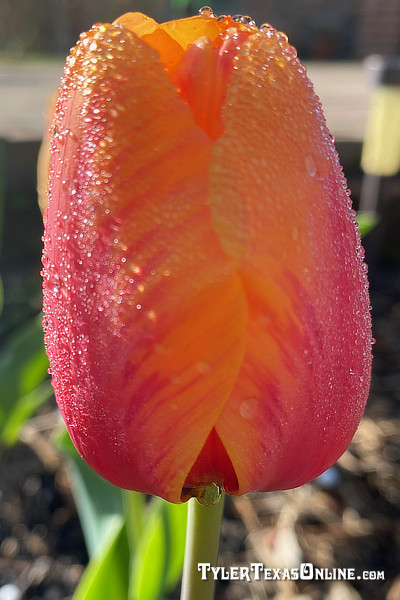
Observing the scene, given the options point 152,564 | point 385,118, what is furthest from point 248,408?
point 385,118

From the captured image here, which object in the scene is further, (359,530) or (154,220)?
(359,530)

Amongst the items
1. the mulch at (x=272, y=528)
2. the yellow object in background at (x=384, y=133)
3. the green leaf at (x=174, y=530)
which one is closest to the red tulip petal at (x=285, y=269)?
the green leaf at (x=174, y=530)

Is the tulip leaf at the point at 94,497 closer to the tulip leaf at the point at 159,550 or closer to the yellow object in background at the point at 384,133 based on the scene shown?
the tulip leaf at the point at 159,550

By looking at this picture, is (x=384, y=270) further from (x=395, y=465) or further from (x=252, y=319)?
(x=252, y=319)

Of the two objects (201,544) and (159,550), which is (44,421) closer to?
(159,550)

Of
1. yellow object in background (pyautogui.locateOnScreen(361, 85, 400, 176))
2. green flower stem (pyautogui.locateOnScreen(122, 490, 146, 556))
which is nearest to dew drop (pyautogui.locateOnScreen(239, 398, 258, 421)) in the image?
green flower stem (pyautogui.locateOnScreen(122, 490, 146, 556))

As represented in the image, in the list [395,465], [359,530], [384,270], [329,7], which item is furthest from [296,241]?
[329,7]
